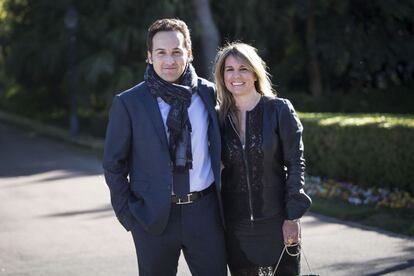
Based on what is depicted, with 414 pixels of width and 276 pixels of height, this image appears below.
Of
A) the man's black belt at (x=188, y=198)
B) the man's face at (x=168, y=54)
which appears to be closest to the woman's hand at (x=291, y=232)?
the man's black belt at (x=188, y=198)

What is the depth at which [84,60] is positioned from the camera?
2109cm

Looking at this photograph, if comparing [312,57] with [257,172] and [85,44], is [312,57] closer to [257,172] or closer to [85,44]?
[85,44]

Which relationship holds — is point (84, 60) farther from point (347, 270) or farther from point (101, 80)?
point (347, 270)

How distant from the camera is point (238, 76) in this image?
391 centimetres

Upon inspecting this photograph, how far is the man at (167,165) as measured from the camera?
3727 mm

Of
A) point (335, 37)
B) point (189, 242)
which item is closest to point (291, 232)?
point (189, 242)

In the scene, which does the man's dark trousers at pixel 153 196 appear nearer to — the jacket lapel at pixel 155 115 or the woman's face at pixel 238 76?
the jacket lapel at pixel 155 115

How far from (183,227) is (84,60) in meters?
17.9

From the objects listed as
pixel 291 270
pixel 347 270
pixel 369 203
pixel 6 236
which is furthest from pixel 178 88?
pixel 369 203

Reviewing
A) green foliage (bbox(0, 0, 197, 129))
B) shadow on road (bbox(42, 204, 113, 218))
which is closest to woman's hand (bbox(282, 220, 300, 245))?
shadow on road (bbox(42, 204, 113, 218))

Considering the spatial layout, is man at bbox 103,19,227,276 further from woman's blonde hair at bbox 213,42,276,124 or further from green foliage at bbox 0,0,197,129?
green foliage at bbox 0,0,197,129

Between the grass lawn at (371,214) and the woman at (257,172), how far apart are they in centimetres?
410

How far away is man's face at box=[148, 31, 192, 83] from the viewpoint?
3781 millimetres

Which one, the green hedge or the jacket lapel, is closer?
the jacket lapel
